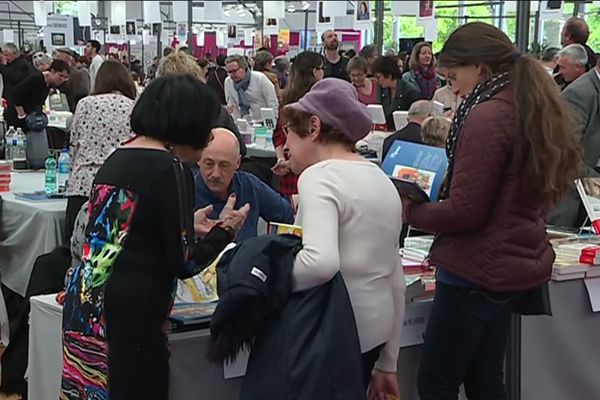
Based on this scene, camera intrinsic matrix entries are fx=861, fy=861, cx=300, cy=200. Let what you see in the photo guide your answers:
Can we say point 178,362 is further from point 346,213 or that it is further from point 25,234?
point 25,234

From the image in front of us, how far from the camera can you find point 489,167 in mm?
2164

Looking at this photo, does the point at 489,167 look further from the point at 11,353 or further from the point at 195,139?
the point at 11,353

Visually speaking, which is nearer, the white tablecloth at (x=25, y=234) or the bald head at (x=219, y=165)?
the bald head at (x=219, y=165)

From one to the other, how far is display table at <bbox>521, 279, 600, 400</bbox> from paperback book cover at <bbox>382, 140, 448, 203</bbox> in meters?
0.70

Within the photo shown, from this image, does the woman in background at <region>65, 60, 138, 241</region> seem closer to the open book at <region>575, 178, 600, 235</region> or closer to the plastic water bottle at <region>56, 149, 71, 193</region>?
the plastic water bottle at <region>56, 149, 71, 193</region>

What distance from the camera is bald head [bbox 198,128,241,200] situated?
3117 millimetres

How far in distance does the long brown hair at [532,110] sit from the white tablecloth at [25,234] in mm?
2625

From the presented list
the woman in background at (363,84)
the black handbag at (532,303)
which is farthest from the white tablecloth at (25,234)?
the woman in background at (363,84)

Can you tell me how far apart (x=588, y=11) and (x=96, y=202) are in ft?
55.1

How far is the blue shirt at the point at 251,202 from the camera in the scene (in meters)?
3.12

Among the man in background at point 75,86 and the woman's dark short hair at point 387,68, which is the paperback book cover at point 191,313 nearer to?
the woman's dark short hair at point 387,68

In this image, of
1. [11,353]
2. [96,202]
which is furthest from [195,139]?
[11,353]

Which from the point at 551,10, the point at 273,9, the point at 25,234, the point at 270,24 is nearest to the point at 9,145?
the point at 25,234

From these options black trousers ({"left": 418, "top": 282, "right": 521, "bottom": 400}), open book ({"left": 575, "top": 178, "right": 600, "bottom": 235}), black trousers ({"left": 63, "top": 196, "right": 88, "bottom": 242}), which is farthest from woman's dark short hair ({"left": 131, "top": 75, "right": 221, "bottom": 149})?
black trousers ({"left": 63, "top": 196, "right": 88, "bottom": 242})
